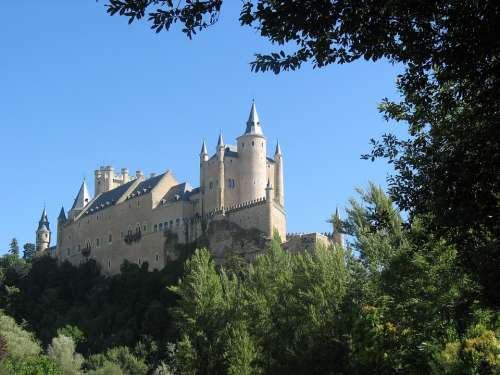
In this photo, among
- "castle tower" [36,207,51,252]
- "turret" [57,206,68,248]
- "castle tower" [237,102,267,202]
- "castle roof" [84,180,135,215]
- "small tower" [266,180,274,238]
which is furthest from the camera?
"castle tower" [36,207,51,252]

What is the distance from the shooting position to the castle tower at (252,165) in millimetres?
81875

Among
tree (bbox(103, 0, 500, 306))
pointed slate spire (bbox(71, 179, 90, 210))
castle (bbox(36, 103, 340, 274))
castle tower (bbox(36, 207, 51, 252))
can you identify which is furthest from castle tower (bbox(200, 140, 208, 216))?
tree (bbox(103, 0, 500, 306))

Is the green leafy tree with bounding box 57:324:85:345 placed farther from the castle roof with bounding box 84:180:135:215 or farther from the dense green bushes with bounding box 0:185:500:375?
the castle roof with bounding box 84:180:135:215

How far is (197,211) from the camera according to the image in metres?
84.9

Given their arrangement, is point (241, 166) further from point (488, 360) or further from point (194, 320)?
point (488, 360)

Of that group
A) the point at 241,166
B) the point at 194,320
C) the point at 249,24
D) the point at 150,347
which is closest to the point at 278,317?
the point at 194,320

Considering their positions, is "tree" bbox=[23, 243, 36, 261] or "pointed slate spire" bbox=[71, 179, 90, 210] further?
"tree" bbox=[23, 243, 36, 261]

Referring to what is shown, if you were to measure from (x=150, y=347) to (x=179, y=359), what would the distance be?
24.6 metres

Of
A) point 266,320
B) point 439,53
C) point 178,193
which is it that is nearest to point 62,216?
point 178,193

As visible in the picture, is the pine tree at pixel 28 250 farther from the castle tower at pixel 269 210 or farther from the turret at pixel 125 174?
the castle tower at pixel 269 210

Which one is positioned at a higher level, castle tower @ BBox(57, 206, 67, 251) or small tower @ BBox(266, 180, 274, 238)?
castle tower @ BBox(57, 206, 67, 251)

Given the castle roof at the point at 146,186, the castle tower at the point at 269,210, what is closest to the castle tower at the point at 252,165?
the castle tower at the point at 269,210

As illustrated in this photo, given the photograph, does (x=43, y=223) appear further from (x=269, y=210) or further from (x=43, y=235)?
(x=269, y=210)

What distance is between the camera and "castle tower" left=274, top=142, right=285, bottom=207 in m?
83.6
